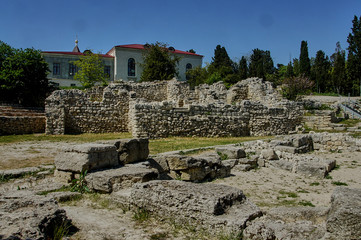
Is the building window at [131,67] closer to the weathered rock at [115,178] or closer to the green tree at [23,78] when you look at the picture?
the green tree at [23,78]

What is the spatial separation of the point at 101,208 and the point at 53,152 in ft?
20.3

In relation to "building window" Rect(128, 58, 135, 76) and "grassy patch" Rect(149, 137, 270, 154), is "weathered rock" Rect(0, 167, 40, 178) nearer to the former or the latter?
"grassy patch" Rect(149, 137, 270, 154)

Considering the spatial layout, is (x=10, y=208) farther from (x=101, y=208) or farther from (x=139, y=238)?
(x=139, y=238)

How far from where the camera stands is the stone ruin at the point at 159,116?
1597 centimetres

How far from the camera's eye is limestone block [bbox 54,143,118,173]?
657 cm

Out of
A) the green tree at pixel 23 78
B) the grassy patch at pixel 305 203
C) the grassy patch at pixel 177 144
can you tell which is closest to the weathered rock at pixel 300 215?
the grassy patch at pixel 305 203

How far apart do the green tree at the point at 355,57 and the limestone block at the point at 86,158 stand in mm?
49405

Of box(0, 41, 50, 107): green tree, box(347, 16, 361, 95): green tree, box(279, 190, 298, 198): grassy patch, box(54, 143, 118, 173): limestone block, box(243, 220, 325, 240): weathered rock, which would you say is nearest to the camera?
box(243, 220, 325, 240): weathered rock

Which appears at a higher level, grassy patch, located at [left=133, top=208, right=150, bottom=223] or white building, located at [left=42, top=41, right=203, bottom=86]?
white building, located at [left=42, top=41, right=203, bottom=86]

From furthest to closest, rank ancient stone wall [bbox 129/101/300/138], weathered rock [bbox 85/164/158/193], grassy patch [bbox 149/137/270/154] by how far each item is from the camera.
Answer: ancient stone wall [bbox 129/101/300/138], grassy patch [bbox 149/137/270/154], weathered rock [bbox 85/164/158/193]

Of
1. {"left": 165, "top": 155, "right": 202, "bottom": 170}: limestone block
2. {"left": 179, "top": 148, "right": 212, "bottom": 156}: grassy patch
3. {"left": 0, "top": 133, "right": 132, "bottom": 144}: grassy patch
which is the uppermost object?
{"left": 165, "top": 155, "right": 202, "bottom": 170}: limestone block

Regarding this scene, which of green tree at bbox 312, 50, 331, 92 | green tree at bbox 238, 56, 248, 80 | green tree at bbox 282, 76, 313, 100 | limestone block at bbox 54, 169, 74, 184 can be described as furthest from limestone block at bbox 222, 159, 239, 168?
green tree at bbox 312, 50, 331, 92

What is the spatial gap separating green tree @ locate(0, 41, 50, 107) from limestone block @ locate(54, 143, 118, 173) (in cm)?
2013

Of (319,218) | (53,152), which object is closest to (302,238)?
(319,218)
